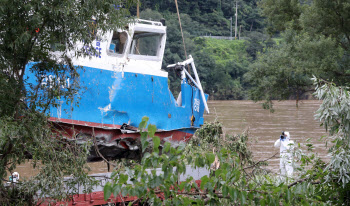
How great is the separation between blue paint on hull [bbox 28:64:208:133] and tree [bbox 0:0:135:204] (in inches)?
94.9

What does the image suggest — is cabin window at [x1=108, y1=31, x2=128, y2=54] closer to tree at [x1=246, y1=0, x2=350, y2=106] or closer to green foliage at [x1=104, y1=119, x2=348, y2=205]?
green foliage at [x1=104, y1=119, x2=348, y2=205]

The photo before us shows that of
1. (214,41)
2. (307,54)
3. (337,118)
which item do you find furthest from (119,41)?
(214,41)

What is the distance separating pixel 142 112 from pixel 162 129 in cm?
78

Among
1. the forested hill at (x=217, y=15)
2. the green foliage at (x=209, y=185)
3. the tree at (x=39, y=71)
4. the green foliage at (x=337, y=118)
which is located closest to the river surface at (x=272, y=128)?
the green foliage at (x=209, y=185)

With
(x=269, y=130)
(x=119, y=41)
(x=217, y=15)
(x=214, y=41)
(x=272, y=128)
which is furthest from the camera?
(x=217, y=15)

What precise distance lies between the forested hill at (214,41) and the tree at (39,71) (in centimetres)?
3293

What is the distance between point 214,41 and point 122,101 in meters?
83.4

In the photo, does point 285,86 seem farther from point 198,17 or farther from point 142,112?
point 198,17

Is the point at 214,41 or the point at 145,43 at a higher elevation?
the point at 214,41

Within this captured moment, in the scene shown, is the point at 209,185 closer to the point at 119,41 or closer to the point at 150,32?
the point at 119,41

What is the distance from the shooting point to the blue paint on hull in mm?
9422

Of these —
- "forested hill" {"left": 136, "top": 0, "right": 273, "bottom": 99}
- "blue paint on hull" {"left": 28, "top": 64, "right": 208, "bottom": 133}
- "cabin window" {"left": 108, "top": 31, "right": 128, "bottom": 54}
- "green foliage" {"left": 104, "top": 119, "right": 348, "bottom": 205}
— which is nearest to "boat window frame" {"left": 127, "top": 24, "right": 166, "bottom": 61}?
"cabin window" {"left": 108, "top": 31, "right": 128, "bottom": 54}

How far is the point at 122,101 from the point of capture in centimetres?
990

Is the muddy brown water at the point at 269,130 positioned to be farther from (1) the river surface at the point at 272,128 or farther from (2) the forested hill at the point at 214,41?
(2) the forested hill at the point at 214,41
